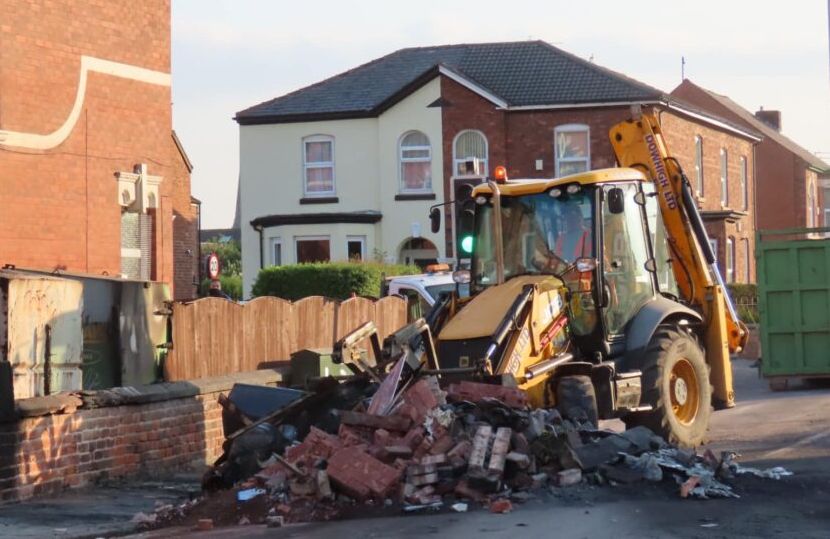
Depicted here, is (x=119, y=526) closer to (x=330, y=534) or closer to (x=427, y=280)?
(x=330, y=534)

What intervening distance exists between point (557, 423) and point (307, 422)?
237cm

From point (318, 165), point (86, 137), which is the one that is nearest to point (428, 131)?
point (318, 165)

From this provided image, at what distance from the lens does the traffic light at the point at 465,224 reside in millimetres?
14875

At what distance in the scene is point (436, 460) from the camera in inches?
434

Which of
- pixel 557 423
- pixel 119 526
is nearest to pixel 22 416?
pixel 119 526

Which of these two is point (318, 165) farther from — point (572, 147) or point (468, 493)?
point (468, 493)

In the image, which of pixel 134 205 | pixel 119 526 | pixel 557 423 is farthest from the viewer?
pixel 134 205

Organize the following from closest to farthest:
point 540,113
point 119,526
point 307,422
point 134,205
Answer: point 119,526 < point 307,422 < point 134,205 < point 540,113

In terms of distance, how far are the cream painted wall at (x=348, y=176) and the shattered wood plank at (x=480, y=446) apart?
28.6m

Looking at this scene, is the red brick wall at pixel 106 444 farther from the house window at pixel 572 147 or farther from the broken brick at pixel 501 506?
the house window at pixel 572 147

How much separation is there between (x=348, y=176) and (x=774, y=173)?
82.3 feet

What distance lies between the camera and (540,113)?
3991 centimetres

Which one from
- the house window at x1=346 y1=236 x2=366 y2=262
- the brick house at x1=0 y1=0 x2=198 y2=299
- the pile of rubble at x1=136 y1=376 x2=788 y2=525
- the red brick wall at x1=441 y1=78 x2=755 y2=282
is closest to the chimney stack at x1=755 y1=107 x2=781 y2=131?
the red brick wall at x1=441 y1=78 x2=755 y2=282

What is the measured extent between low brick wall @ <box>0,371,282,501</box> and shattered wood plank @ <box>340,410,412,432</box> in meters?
2.70
